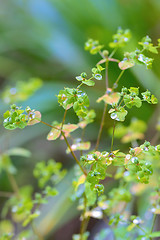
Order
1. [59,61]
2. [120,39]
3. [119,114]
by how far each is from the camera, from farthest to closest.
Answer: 1. [59,61]
2. [120,39]
3. [119,114]

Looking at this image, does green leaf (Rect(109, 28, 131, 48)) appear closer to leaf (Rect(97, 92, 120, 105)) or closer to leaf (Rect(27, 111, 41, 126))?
leaf (Rect(97, 92, 120, 105))

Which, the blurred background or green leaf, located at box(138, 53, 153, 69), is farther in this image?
the blurred background

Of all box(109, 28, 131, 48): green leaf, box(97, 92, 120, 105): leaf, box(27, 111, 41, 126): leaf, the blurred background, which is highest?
the blurred background

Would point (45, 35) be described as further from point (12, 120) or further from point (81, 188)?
point (12, 120)

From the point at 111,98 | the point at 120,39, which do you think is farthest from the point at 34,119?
the point at 120,39

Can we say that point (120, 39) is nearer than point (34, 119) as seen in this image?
No

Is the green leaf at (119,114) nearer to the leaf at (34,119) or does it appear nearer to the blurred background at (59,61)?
the leaf at (34,119)

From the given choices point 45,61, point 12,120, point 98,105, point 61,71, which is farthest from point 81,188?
point 45,61

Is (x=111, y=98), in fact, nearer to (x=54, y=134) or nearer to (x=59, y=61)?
(x=54, y=134)

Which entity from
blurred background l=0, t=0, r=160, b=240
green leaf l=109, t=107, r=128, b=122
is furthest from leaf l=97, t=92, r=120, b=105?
blurred background l=0, t=0, r=160, b=240
